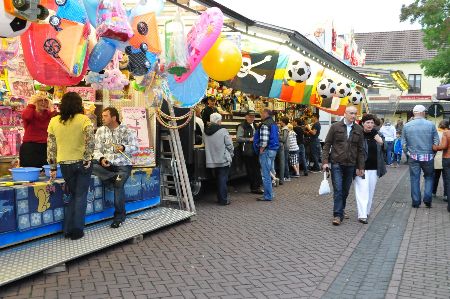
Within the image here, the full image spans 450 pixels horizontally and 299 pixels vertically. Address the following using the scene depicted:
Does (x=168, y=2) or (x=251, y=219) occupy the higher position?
(x=168, y=2)

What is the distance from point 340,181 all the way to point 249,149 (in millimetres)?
3166

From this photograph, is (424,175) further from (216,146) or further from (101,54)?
(101,54)

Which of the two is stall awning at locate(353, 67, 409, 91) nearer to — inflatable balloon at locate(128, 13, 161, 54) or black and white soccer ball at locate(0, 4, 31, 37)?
inflatable balloon at locate(128, 13, 161, 54)

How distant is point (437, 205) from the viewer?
9.32 m

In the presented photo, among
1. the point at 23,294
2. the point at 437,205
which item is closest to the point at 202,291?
the point at 23,294

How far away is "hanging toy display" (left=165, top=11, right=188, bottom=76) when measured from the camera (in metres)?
5.90

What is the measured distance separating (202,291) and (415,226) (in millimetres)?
4543

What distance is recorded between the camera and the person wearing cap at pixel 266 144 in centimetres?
928

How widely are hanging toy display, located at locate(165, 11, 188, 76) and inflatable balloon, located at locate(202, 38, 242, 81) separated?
33.0 inches

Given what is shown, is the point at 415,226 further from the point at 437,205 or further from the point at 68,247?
the point at 68,247

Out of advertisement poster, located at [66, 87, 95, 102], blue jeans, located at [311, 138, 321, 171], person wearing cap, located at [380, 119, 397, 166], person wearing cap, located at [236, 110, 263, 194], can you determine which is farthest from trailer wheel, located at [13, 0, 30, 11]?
person wearing cap, located at [380, 119, 397, 166]

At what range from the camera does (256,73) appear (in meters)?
9.88

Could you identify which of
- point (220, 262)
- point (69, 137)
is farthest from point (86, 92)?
point (220, 262)

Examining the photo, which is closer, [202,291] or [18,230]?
[202,291]
